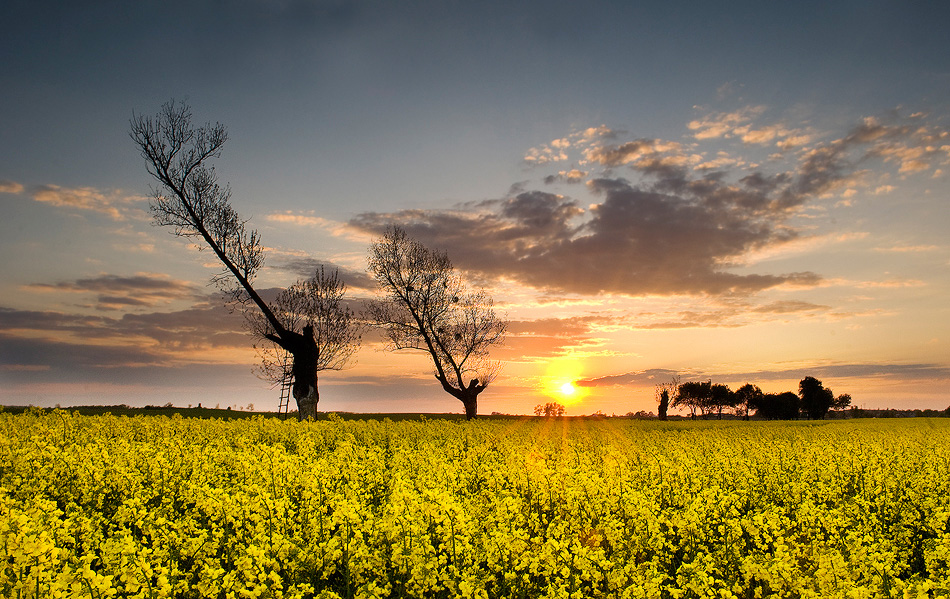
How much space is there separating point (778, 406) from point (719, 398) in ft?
33.2

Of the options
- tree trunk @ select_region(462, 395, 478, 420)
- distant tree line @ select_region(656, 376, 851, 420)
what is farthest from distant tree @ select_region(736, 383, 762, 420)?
tree trunk @ select_region(462, 395, 478, 420)

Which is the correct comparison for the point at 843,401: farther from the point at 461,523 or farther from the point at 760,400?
the point at 461,523

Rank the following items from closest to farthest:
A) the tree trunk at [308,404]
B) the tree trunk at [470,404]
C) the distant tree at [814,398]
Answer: the tree trunk at [308,404] → the tree trunk at [470,404] → the distant tree at [814,398]

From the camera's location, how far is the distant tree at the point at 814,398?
9838 cm

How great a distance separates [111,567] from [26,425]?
12.2 metres

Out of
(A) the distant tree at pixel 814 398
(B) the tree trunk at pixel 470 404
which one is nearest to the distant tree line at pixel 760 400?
(A) the distant tree at pixel 814 398

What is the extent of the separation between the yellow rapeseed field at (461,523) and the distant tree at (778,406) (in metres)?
99.4

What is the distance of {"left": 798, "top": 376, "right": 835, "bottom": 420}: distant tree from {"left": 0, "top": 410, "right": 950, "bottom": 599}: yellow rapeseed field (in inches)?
3922

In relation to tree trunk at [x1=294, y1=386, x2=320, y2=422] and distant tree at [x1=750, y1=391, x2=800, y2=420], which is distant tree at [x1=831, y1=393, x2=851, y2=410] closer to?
distant tree at [x1=750, y1=391, x2=800, y2=420]

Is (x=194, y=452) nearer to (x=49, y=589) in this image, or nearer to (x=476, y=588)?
(x=49, y=589)

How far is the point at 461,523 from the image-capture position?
5.28 meters

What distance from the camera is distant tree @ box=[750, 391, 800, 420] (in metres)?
100

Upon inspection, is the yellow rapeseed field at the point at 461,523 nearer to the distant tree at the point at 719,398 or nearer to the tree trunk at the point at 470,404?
the tree trunk at the point at 470,404

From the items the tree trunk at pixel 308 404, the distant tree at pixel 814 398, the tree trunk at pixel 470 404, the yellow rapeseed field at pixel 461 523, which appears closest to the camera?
the yellow rapeseed field at pixel 461 523
